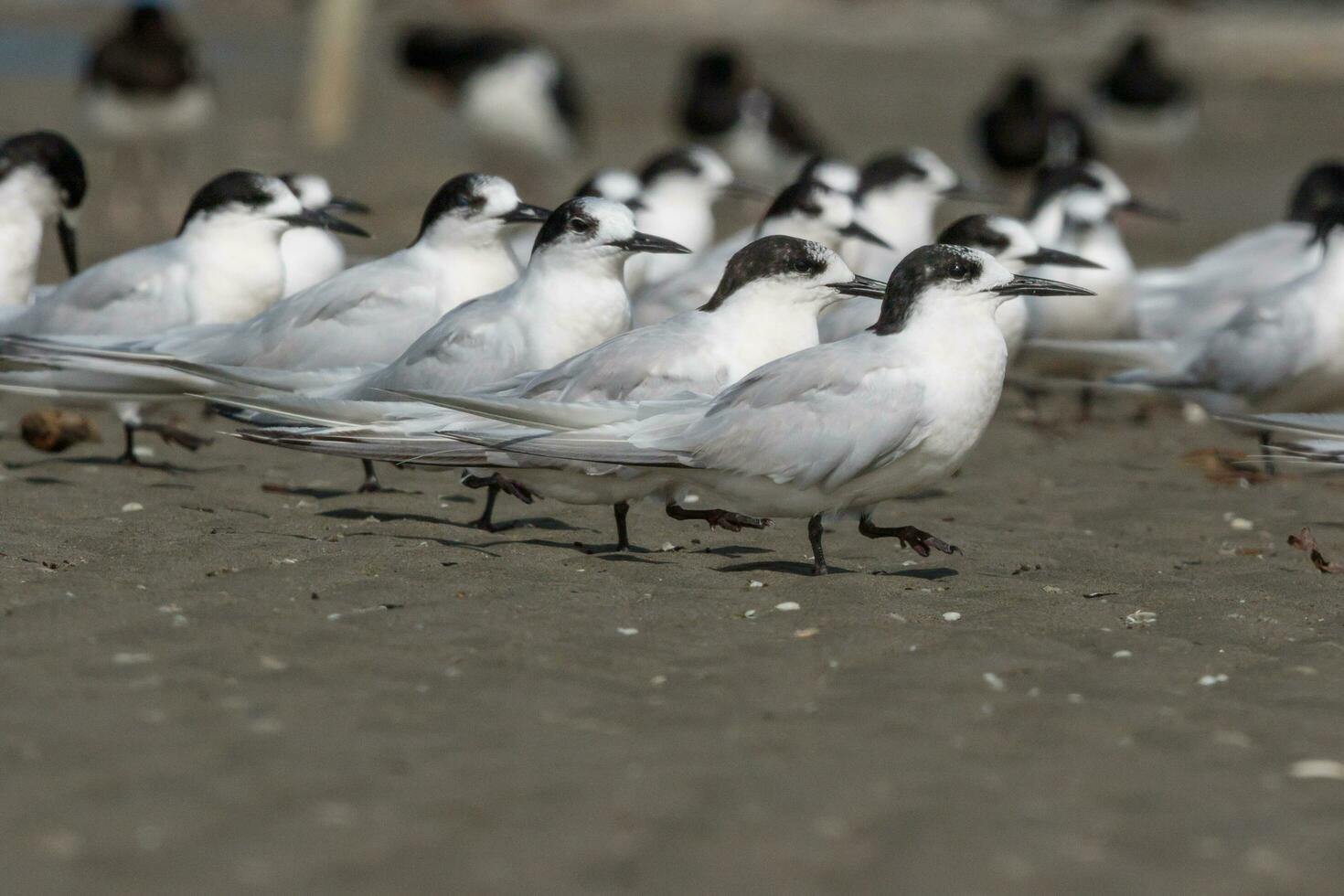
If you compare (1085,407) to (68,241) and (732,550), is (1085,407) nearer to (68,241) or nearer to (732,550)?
(732,550)

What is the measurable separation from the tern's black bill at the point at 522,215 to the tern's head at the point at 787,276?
3.36 ft

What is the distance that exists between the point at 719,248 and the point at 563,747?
4.10 m

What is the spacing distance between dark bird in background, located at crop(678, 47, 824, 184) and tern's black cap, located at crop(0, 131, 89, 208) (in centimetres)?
827

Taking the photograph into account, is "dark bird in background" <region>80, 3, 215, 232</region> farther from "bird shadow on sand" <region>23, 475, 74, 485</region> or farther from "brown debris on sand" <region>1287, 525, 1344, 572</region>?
"brown debris on sand" <region>1287, 525, 1344, 572</region>

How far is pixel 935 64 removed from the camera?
22.7 m

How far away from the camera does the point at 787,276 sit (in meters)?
4.89

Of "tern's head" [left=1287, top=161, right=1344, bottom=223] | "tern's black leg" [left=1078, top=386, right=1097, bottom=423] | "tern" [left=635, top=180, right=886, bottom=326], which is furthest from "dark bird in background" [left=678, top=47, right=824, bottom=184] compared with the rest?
"tern" [left=635, top=180, right=886, bottom=326]

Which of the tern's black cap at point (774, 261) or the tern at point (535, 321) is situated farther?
the tern at point (535, 321)

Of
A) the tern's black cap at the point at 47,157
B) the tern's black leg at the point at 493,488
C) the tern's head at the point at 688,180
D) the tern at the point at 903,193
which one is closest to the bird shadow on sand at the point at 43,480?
the tern's black leg at the point at 493,488

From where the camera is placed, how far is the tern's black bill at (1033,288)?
454cm

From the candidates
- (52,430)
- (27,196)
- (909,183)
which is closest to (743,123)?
(909,183)

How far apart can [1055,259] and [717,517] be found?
1.98 m

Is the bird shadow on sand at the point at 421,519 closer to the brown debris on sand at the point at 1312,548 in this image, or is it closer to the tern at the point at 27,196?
the brown debris on sand at the point at 1312,548

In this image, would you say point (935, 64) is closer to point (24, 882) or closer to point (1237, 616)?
point (1237, 616)
